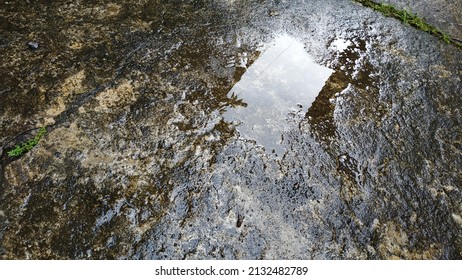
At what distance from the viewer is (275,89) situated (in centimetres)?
205

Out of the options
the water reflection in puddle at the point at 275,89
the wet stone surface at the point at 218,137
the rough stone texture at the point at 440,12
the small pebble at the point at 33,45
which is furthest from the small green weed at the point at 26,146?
the rough stone texture at the point at 440,12

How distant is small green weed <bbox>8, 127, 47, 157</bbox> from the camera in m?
1.65

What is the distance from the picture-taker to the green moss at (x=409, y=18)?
237cm

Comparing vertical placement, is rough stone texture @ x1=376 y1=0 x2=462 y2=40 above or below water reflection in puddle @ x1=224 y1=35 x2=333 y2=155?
above

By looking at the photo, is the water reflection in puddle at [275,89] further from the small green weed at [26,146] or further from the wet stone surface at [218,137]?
the small green weed at [26,146]

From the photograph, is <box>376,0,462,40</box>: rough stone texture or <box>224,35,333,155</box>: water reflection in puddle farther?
<box>376,0,462,40</box>: rough stone texture

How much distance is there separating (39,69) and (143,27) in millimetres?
707

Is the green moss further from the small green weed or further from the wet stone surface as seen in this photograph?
the small green weed

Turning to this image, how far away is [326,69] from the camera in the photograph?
2164 millimetres

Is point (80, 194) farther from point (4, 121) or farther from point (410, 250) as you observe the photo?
point (410, 250)

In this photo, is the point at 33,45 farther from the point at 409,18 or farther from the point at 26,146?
the point at 409,18

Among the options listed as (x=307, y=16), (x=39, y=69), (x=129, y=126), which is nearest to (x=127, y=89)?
(x=129, y=126)

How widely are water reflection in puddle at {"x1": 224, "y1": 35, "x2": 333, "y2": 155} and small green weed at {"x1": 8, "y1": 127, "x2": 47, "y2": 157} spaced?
3.19ft

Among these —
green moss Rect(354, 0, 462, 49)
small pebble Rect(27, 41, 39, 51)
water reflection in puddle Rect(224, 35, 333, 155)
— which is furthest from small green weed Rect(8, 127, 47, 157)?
green moss Rect(354, 0, 462, 49)
